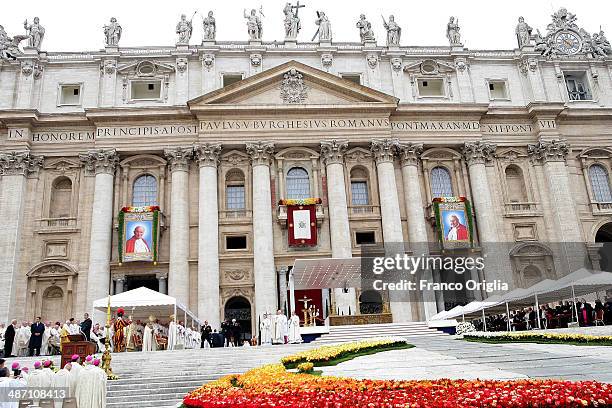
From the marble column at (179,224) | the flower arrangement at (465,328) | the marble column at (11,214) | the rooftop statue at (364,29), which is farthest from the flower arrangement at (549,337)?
the marble column at (11,214)

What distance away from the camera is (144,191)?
1617 inches

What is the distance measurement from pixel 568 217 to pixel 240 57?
86.5 feet

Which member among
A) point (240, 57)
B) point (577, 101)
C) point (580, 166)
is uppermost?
point (240, 57)

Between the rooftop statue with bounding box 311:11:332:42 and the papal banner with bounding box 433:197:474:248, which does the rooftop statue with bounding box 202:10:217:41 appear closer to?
the rooftop statue with bounding box 311:11:332:42

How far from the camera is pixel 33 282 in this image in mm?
37812

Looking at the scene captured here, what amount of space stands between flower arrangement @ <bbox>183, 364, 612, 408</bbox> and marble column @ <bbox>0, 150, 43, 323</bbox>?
27.5 meters

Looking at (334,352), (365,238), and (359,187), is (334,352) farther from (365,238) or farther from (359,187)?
(359,187)

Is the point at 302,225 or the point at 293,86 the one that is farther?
the point at 293,86

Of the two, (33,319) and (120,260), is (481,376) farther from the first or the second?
(33,319)

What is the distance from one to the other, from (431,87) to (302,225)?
52.2ft

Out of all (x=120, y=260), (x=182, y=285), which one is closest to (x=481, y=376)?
(x=182, y=285)

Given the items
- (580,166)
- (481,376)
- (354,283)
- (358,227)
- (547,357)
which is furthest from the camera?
(580,166)

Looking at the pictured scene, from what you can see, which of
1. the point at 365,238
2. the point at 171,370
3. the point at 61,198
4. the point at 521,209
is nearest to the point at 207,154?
the point at 61,198

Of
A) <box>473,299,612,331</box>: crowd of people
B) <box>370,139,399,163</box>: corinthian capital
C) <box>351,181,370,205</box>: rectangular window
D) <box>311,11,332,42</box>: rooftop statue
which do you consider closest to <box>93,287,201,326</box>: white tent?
<box>351,181,370,205</box>: rectangular window
